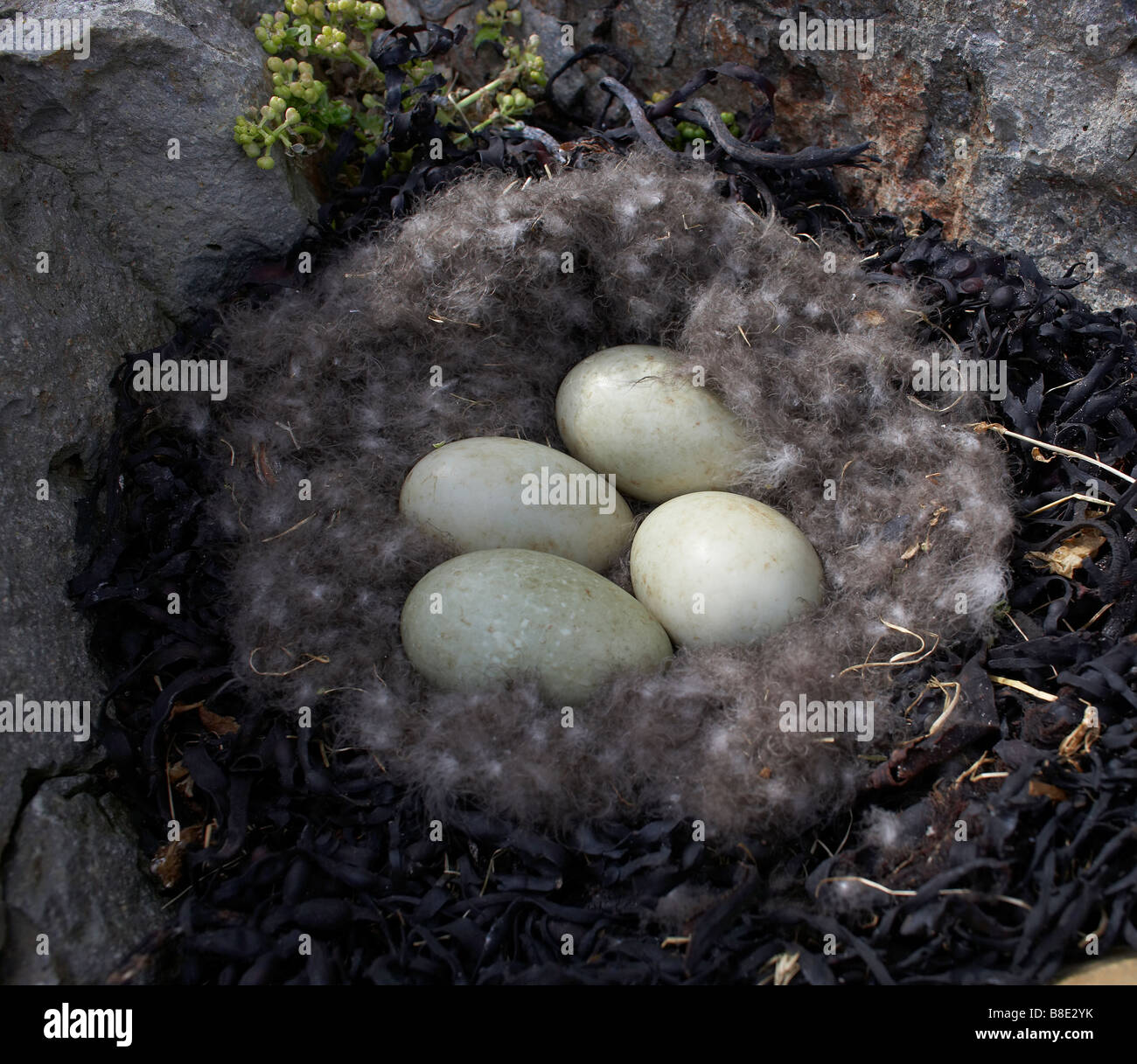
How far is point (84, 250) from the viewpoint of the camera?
220cm

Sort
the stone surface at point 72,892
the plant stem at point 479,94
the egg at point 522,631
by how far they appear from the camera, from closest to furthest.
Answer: the stone surface at point 72,892
the egg at point 522,631
the plant stem at point 479,94

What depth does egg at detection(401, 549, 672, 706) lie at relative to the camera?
1879 mm

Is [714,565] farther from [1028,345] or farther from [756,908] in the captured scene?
[1028,345]

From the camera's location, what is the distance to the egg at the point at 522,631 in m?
1.88

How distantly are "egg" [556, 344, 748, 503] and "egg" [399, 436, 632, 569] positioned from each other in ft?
0.37

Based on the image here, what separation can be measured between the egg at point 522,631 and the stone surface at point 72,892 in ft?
2.21

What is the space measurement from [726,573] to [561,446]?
29.5 inches

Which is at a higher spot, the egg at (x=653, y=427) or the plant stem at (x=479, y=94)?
the plant stem at (x=479, y=94)

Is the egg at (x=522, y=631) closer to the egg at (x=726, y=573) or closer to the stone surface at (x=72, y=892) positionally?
the egg at (x=726, y=573)

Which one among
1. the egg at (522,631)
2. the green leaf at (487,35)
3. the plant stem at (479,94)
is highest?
the green leaf at (487,35)

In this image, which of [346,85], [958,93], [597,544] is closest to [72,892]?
[597,544]

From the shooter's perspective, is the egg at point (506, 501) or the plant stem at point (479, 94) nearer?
the egg at point (506, 501)

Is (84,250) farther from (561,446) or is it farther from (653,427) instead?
(653,427)

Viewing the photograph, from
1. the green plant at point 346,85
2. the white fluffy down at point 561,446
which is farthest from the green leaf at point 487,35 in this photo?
the white fluffy down at point 561,446
